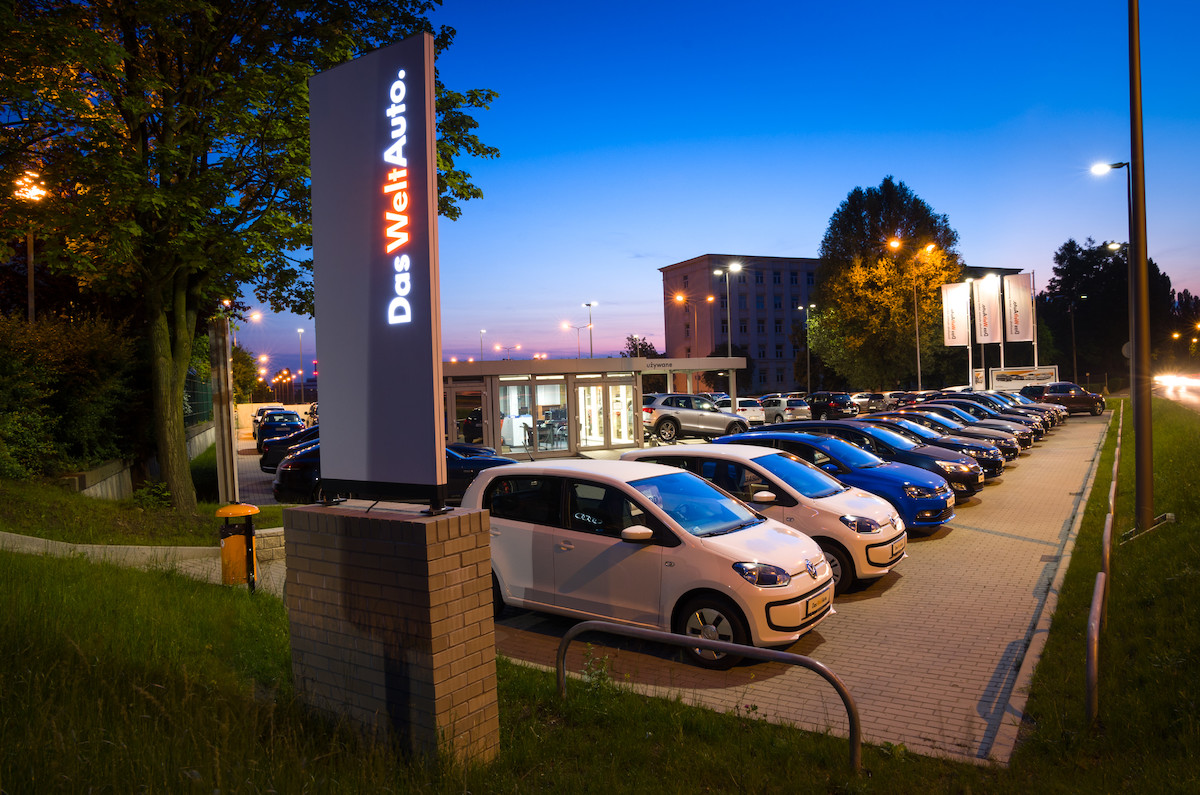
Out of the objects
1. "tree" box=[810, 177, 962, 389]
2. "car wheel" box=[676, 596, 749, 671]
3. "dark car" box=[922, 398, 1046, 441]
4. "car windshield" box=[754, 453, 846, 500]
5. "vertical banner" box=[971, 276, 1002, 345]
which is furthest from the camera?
"tree" box=[810, 177, 962, 389]

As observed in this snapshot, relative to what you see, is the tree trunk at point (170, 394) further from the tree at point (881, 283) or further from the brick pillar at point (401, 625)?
the tree at point (881, 283)

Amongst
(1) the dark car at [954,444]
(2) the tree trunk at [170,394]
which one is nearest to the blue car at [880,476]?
(1) the dark car at [954,444]

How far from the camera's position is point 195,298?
47.9 feet

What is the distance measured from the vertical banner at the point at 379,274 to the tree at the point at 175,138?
7.82m

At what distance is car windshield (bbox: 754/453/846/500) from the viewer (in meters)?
9.12

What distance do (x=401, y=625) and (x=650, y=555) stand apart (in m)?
3.19

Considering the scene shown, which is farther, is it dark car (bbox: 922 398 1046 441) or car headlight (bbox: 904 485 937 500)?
dark car (bbox: 922 398 1046 441)

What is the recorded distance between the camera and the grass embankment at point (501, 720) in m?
3.35

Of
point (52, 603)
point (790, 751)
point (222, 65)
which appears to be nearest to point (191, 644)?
point (52, 603)

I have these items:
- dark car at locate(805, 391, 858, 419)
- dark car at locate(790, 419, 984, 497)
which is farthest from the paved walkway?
dark car at locate(805, 391, 858, 419)

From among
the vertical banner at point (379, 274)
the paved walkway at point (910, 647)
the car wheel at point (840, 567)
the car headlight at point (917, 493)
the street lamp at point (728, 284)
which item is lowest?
the paved walkway at point (910, 647)

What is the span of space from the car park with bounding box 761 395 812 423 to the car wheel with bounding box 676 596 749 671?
32.8m

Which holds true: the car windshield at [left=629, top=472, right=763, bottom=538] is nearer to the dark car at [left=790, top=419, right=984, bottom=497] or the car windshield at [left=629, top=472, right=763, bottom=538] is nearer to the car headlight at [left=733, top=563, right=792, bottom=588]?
the car headlight at [left=733, top=563, right=792, bottom=588]

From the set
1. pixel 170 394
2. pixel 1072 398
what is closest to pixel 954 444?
pixel 170 394
